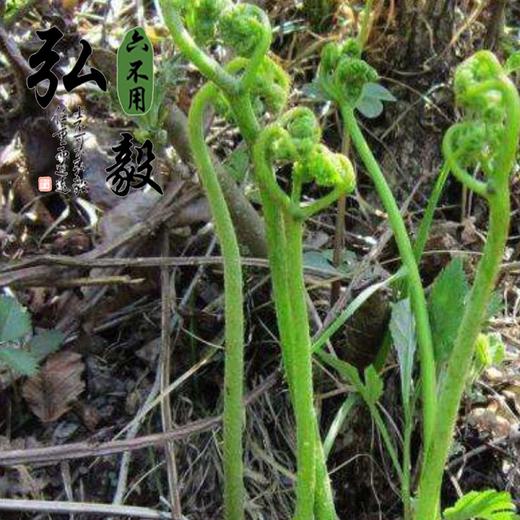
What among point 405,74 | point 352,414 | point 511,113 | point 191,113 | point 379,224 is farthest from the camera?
point 405,74

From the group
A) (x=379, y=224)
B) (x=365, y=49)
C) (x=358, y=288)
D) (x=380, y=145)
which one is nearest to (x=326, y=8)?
(x=365, y=49)

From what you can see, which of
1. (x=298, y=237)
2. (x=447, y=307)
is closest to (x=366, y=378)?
(x=447, y=307)

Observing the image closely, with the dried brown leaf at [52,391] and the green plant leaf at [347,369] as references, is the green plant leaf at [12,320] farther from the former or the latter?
the green plant leaf at [347,369]

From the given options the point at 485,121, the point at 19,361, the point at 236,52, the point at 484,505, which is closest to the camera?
the point at 485,121

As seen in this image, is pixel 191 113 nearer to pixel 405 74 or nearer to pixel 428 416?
pixel 428 416

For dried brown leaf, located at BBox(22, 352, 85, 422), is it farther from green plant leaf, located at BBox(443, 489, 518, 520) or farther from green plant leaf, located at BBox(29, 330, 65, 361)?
green plant leaf, located at BBox(443, 489, 518, 520)

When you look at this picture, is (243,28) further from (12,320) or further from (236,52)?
(12,320)
